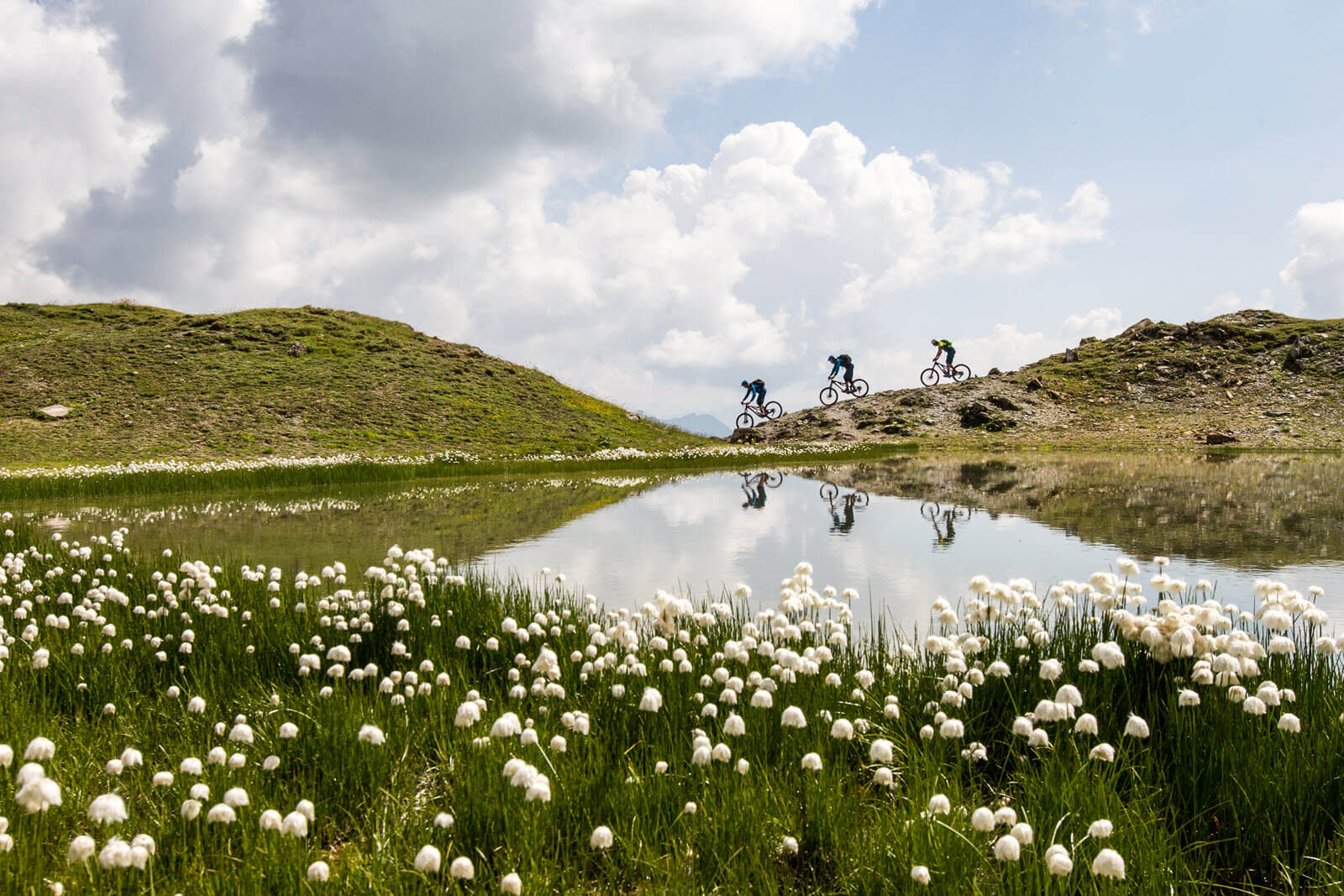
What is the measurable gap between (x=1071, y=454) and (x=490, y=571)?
138 feet

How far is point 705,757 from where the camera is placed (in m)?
4.16

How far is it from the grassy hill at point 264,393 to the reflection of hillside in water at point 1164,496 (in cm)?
2438

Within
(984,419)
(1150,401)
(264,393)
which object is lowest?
(984,419)

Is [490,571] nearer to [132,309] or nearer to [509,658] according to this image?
[509,658]

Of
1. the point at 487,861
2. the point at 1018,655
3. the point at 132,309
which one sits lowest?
the point at 487,861

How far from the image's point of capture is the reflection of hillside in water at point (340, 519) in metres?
14.4

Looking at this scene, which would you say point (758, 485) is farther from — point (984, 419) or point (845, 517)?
point (984, 419)

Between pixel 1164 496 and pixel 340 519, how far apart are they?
827 inches

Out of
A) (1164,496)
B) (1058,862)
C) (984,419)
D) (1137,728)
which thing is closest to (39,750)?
(1058,862)

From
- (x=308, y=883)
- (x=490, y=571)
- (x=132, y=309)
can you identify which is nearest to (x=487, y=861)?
(x=308, y=883)

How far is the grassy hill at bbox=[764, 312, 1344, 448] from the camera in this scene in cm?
5594

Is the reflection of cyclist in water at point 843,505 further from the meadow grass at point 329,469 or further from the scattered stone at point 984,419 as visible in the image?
the scattered stone at point 984,419

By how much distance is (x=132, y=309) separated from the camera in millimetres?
72750

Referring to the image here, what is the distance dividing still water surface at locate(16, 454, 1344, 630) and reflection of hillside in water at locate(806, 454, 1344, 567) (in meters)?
0.09
